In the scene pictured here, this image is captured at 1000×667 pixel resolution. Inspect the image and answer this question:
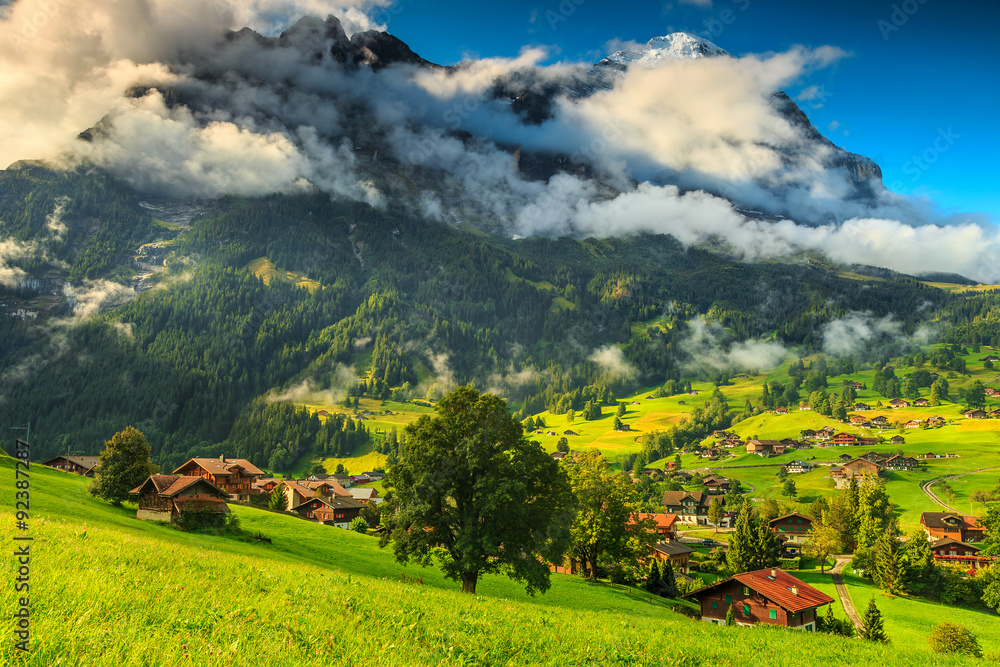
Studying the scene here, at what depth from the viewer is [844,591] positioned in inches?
3056

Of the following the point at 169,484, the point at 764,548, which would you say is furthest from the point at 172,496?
the point at 764,548

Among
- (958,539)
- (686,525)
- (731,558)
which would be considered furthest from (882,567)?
(686,525)

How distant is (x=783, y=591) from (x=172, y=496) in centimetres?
5919

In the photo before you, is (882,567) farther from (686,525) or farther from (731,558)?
(686,525)

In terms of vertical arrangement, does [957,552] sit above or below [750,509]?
above

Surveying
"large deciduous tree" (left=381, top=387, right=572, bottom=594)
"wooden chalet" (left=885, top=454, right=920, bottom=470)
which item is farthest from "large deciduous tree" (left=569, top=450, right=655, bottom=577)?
"wooden chalet" (left=885, top=454, right=920, bottom=470)

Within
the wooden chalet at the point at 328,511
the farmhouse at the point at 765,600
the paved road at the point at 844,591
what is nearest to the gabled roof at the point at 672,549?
the paved road at the point at 844,591

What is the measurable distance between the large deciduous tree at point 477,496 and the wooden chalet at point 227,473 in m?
76.6

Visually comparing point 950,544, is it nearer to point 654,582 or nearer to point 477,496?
point 654,582

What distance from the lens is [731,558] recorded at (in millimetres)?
87688

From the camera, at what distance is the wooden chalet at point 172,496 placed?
2031 inches

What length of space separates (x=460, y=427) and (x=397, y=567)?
22009 mm

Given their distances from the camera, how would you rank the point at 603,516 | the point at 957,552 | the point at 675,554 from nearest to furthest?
1. the point at 603,516
2. the point at 675,554
3. the point at 957,552

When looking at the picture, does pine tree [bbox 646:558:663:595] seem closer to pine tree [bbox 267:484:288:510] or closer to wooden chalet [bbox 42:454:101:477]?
pine tree [bbox 267:484:288:510]
